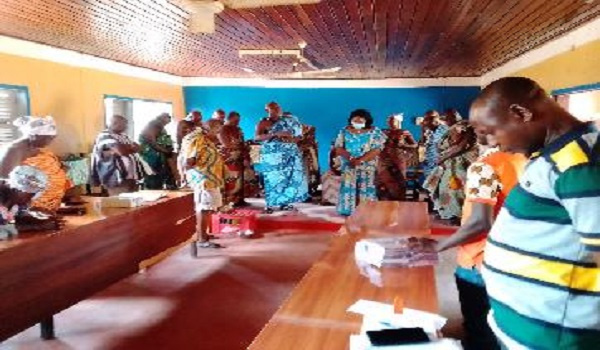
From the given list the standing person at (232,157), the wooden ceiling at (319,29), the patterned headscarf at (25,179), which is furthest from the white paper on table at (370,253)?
the standing person at (232,157)

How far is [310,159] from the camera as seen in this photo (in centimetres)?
1001

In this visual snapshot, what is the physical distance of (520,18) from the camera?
5.54 metres

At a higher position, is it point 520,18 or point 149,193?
point 520,18

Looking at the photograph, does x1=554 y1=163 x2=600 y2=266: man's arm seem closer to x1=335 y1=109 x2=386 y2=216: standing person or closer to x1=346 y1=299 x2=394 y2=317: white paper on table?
x1=346 y1=299 x2=394 y2=317: white paper on table

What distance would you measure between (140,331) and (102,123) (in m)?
5.70

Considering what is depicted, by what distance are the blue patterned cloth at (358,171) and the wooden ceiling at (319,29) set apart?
125 centimetres

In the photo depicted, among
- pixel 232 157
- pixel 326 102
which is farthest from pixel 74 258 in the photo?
pixel 326 102

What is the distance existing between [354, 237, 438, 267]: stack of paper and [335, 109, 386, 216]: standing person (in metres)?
3.91

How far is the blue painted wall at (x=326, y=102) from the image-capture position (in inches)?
497

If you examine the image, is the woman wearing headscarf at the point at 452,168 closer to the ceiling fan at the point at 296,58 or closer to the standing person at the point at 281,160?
the standing person at the point at 281,160

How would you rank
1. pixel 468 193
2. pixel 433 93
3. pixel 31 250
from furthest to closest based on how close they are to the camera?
pixel 433 93 → pixel 31 250 → pixel 468 193

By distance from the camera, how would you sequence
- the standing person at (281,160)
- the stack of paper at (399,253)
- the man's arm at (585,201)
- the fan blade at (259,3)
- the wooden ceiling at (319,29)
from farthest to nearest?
1. the standing person at (281,160)
2. the wooden ceiling at (319,29)
3. the fan blade at (259,3)
4. the stack of paper at (399,253)
5. the man's arm at (585,201)

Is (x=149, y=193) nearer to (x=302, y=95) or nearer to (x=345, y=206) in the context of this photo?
(x=345, y=206)

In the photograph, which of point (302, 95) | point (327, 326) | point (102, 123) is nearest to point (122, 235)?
point (327, 326)
